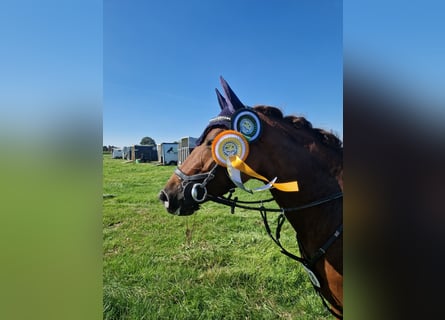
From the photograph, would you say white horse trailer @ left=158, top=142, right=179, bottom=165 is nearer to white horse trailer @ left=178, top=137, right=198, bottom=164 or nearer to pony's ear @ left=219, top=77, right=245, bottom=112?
white horse trailer @ left=178, top=137, right=198, bottom=164

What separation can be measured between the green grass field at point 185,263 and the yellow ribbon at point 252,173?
0.40m

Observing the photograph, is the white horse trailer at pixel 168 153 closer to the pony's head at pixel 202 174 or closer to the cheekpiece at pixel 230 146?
the pony's head at pixel 202 174

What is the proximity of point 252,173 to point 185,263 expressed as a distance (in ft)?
2.37

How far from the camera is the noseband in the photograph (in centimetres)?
140

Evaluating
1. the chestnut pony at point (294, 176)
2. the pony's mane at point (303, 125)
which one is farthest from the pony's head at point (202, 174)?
the pony's mane at point (303, 125)

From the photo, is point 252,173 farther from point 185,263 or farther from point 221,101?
point 185,263

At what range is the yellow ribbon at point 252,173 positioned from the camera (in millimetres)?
1370

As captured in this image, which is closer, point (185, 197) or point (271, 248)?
point (185, 197)

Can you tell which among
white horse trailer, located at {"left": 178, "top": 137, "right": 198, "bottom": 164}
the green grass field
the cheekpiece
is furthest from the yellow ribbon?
the green grass field

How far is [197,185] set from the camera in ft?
4.60
